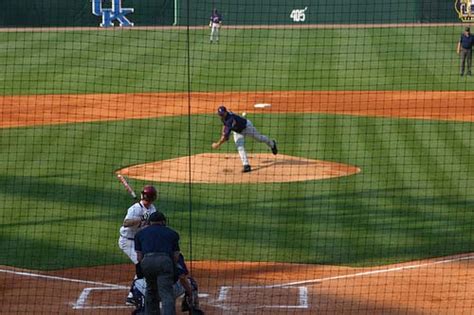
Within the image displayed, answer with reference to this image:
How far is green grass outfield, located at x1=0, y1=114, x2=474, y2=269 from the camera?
14.5 metres

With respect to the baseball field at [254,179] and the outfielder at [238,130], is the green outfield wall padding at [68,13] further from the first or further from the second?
the outfielder at [238,130]

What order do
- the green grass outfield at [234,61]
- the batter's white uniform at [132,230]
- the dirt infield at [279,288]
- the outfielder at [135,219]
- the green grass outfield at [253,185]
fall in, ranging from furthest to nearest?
the green grass outfield at [234,61]
the green grass outfield at [253,185]
the dirt infield at [279,288]
the batter's white uniform at [132,230]
the outfielder at [135,219]

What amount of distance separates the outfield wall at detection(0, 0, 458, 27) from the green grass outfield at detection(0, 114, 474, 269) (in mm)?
20336

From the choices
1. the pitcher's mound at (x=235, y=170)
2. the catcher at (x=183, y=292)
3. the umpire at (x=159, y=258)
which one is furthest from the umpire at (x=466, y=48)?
the umpire at (x=159, y=258)

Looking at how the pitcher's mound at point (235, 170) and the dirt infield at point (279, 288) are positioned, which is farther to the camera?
the pitcher's mound at point (235, 170)

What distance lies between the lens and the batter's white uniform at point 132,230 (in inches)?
448

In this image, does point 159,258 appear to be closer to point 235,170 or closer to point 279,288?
point 279,288

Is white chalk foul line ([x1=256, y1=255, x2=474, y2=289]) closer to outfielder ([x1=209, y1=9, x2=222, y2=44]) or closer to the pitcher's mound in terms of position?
the pitcher's mound

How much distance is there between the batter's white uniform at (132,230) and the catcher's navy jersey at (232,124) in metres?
7.09

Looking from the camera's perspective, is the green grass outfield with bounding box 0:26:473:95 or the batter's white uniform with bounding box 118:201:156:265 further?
the green grass outfield with bounding box 0:26:473:95

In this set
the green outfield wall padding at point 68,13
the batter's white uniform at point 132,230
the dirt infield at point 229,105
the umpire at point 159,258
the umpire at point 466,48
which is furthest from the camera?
the green outfield wall padding at point 68,13

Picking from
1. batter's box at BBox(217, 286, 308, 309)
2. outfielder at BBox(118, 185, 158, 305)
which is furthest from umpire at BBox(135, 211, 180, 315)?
batter's box at BBox(217, 286, 308, 309)

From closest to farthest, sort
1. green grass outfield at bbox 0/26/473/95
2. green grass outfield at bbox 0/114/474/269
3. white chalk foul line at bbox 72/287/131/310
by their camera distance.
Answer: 1. white chalk foul line at bbox 72/287/131/310
2. green grass outfield at bbox 0/114/474/269
3. green grass outfield at bbox 0/26/473/95

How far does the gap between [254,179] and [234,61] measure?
60.2 feet
